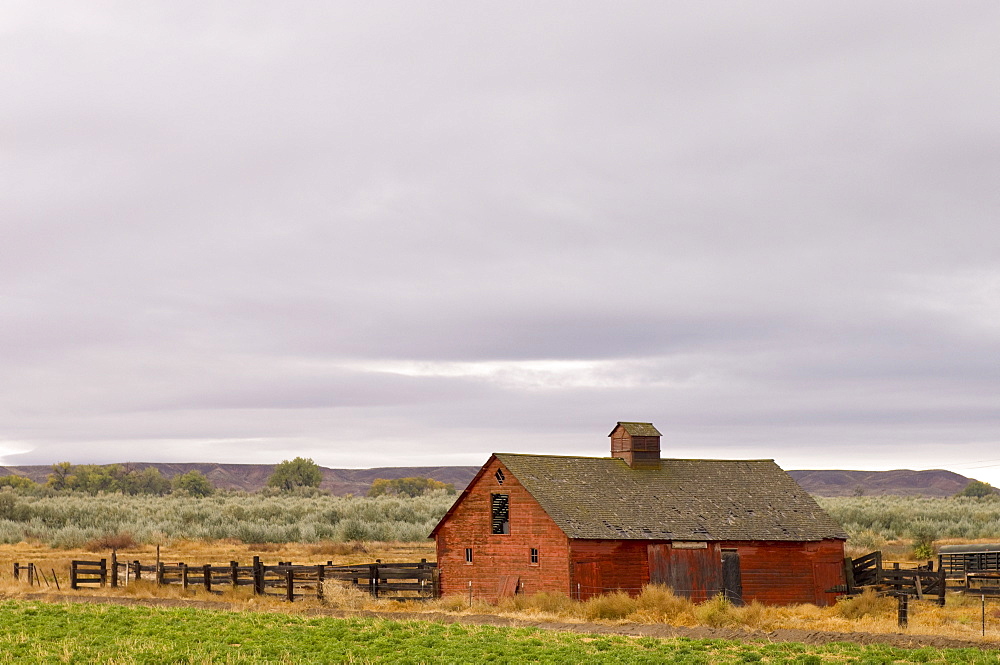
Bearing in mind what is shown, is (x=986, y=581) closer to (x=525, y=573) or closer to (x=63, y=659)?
(x=525, y=573)

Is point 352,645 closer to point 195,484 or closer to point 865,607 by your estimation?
point 865,607

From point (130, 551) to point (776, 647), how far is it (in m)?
49.6

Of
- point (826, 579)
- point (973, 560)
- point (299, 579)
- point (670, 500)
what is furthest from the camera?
point (973, 560)

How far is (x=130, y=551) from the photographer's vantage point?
6688 cm

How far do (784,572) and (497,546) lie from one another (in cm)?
1069

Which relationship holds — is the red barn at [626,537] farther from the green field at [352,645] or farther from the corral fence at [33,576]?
the corral fence at [33,576]

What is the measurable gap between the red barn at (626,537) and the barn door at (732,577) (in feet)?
0.12

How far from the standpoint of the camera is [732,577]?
40.6 meters

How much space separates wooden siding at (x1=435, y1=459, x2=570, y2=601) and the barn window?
19 cm

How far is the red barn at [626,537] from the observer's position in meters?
39.9

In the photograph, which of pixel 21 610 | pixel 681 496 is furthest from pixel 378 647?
pixel 681 496

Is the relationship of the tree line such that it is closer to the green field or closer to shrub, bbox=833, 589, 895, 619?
shrub, bbox=833, 589, 895, 619

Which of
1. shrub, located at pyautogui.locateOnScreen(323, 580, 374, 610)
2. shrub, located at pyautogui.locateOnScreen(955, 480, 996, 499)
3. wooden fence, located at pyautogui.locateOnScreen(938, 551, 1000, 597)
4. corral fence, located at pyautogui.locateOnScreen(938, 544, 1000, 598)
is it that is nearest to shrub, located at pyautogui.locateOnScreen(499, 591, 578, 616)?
shrub, located at pyautogui.locateOnScreen(323, 580, 374, 610)

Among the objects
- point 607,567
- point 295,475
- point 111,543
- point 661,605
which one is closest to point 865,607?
point 661,605
